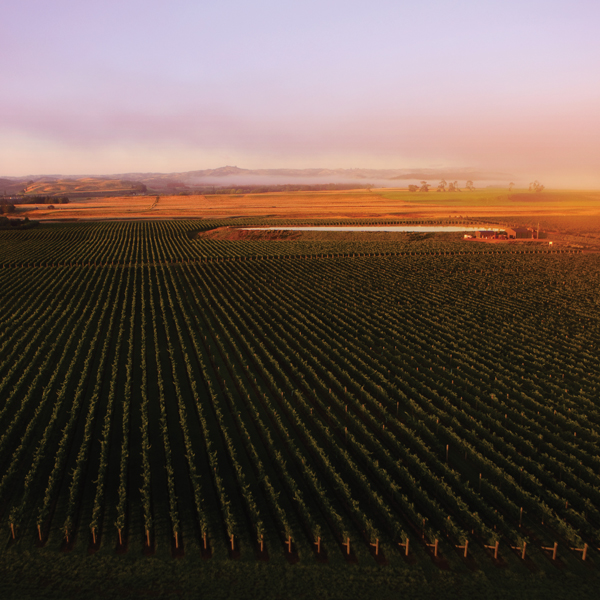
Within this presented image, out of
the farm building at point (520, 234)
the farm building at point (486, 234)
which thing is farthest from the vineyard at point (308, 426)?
the farm building at point (520, 234)

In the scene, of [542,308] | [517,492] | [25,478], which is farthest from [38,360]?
[542,308]

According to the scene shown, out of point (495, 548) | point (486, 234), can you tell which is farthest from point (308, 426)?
point (486, 234)

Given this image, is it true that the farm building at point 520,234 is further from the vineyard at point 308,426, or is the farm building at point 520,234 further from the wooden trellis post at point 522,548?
the wooden trellis post at point 522,548

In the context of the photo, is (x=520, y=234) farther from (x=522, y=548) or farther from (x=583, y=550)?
(x=522, y=548)

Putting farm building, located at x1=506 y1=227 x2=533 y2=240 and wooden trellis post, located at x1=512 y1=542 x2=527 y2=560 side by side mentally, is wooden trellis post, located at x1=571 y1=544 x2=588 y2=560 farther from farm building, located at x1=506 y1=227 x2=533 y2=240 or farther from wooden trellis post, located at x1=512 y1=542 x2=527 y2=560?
farm building, located at x1=506 y1=227 x2=533 y2=240

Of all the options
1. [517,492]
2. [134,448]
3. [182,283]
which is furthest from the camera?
[182,283]

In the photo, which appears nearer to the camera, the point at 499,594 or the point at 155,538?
the point at 499,594

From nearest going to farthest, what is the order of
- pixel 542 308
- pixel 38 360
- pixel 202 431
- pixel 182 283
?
pixel 202 431 < pixel 38 360 < pixel 542 308 < pixel 182 283

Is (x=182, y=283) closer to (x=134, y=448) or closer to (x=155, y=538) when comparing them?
(x=134, y=448)

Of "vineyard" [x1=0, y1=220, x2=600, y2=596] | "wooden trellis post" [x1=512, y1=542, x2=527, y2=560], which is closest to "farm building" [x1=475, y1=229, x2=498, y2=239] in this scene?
"vineyard" [x1=0, y1=220, x2=600, y2=596]
